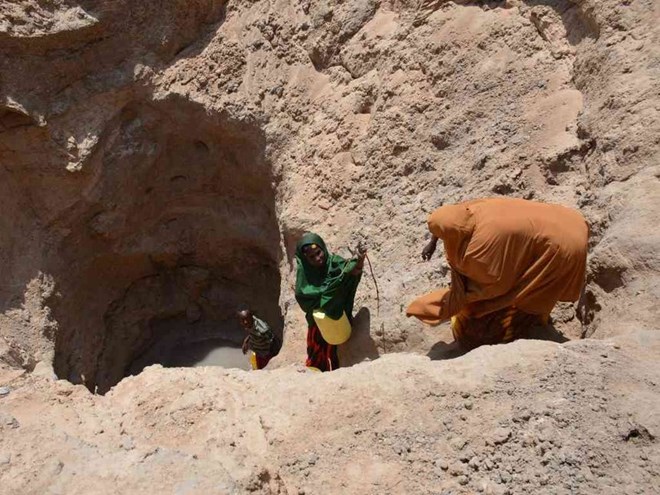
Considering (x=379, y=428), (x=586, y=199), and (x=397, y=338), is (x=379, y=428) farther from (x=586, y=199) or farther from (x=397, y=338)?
(x=586, y=199)

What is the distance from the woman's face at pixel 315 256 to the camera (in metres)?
3.80

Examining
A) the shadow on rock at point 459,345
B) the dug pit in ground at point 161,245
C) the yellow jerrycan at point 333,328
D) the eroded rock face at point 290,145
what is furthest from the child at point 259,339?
the shadow on rock at point 459,345

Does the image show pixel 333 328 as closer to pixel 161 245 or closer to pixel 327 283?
pixel 327 283

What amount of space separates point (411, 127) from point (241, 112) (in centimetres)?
175

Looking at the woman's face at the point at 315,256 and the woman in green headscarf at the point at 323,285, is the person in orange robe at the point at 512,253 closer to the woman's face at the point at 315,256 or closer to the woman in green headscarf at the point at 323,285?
the woman in green headscarf at the point at 323,285

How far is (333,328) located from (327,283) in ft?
1.03

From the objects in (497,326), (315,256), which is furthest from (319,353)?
(497,326)

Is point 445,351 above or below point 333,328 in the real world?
above

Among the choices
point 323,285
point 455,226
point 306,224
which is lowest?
point 323,285

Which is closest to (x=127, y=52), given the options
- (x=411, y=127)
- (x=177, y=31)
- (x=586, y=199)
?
(x=177, y=31)

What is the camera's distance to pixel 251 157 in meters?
5.55

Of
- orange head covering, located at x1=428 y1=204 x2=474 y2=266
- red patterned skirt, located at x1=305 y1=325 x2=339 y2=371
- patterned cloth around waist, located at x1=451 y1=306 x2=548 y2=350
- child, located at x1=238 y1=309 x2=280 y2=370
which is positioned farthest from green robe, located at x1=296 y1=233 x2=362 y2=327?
child, located at x1=238 y1=309 x2=280 y2=370

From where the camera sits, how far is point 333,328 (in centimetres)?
386

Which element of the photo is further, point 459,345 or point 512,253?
point 459,345
